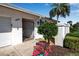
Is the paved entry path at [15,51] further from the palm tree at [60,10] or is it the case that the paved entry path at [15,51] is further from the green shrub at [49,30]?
the palm tree at [60,10]

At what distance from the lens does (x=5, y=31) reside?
10.0m

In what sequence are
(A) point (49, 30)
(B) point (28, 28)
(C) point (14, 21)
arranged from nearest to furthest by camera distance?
(A) point (49, 30) < (C) point (14, 21) < (B) point (28, 28)

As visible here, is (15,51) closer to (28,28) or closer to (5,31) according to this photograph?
(5,31)

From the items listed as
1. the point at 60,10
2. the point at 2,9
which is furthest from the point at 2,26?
the point at 60,10

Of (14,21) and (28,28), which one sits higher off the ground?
(14,21)

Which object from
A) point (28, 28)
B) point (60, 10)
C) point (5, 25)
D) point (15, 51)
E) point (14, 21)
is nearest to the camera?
point (15, 51)

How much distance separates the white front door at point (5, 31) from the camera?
9656 mm

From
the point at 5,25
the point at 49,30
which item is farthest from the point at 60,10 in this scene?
the point at 5,25

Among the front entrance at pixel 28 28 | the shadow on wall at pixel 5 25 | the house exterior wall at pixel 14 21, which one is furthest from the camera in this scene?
the front entrance at pixel 28 28

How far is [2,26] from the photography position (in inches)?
382

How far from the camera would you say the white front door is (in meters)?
9.66

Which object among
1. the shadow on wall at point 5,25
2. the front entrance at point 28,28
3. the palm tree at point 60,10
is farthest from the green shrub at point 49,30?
the palm tree at point 60,10

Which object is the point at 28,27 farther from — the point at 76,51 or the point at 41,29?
the point at 76,51

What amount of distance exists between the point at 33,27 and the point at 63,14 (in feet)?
46.8
